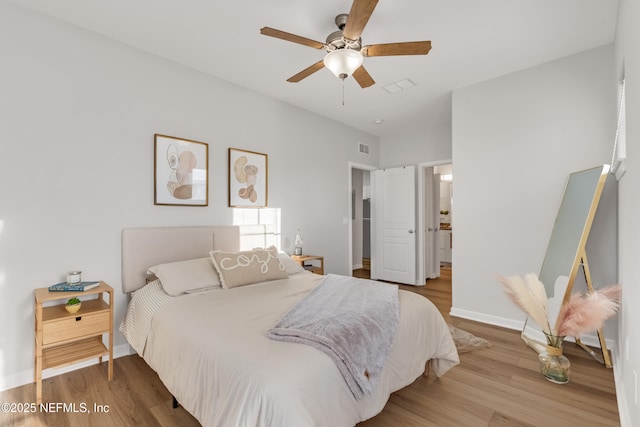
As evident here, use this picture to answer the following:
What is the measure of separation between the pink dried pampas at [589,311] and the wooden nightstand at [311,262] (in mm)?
2554

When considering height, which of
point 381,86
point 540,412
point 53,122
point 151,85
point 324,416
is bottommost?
point 540,412

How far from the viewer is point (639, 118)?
1.33m

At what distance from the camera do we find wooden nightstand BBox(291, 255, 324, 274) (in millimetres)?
3904

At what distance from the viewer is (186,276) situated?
256 cm

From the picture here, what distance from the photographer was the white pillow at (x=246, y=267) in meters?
2.69

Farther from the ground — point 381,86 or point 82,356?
point 381,86

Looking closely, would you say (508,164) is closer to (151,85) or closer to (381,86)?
(381,86)

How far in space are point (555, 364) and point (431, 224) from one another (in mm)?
3684

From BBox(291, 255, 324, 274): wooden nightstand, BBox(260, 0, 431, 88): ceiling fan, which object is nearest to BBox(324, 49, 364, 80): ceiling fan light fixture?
BBox(260, 0, 431, 88): ceiling fan

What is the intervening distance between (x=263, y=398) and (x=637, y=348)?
1.69 meters

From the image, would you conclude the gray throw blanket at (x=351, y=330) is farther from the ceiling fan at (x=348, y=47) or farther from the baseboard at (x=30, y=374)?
the baseboard at (x=30, y=374)

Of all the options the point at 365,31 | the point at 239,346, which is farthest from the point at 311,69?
the point at 239,346

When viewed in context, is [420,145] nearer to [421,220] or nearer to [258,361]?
[421,220]

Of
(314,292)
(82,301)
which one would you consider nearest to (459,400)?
(314,292)
